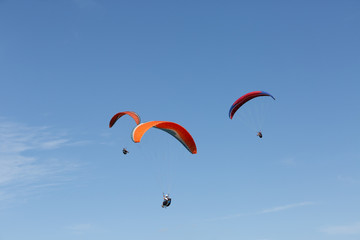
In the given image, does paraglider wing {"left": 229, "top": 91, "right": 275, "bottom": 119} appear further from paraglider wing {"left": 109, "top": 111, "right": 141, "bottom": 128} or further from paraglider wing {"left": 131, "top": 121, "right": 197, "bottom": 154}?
paraglider wing {"left": 109, "top": 111, "right": 141, "bottom": 128}

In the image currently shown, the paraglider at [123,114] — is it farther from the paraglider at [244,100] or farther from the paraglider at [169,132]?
the paraglider at [244,100]

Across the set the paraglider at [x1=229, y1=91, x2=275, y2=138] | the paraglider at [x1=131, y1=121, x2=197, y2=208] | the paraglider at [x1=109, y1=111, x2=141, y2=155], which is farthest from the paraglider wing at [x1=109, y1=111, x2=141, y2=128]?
the paraglider at [x1=229, y1=91, x2=275, y2=138]

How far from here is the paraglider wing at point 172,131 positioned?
36.3 metres

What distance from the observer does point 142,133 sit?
36.2 meters

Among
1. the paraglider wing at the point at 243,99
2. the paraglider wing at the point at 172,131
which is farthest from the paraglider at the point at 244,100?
the paraglider wing at the point at 172,131

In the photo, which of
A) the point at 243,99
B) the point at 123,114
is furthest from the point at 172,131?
the point at 243,99

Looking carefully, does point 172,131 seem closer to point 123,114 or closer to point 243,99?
point 123,114

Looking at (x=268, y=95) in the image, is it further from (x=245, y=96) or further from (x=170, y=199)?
(x=170, y=199)

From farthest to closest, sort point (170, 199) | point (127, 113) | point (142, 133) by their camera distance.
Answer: point (127, 113)
point (170, 199)
point (142, 133)

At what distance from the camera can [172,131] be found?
40.0 metres

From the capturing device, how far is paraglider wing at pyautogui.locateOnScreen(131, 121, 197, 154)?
3631 centimetres

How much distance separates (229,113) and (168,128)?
9052mm

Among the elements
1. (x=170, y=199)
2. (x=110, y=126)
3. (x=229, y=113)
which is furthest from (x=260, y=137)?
(x=110, y=126)

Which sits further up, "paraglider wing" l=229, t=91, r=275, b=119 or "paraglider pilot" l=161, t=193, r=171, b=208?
"paraglider wing" l=229, t=91, r=275, b=119
